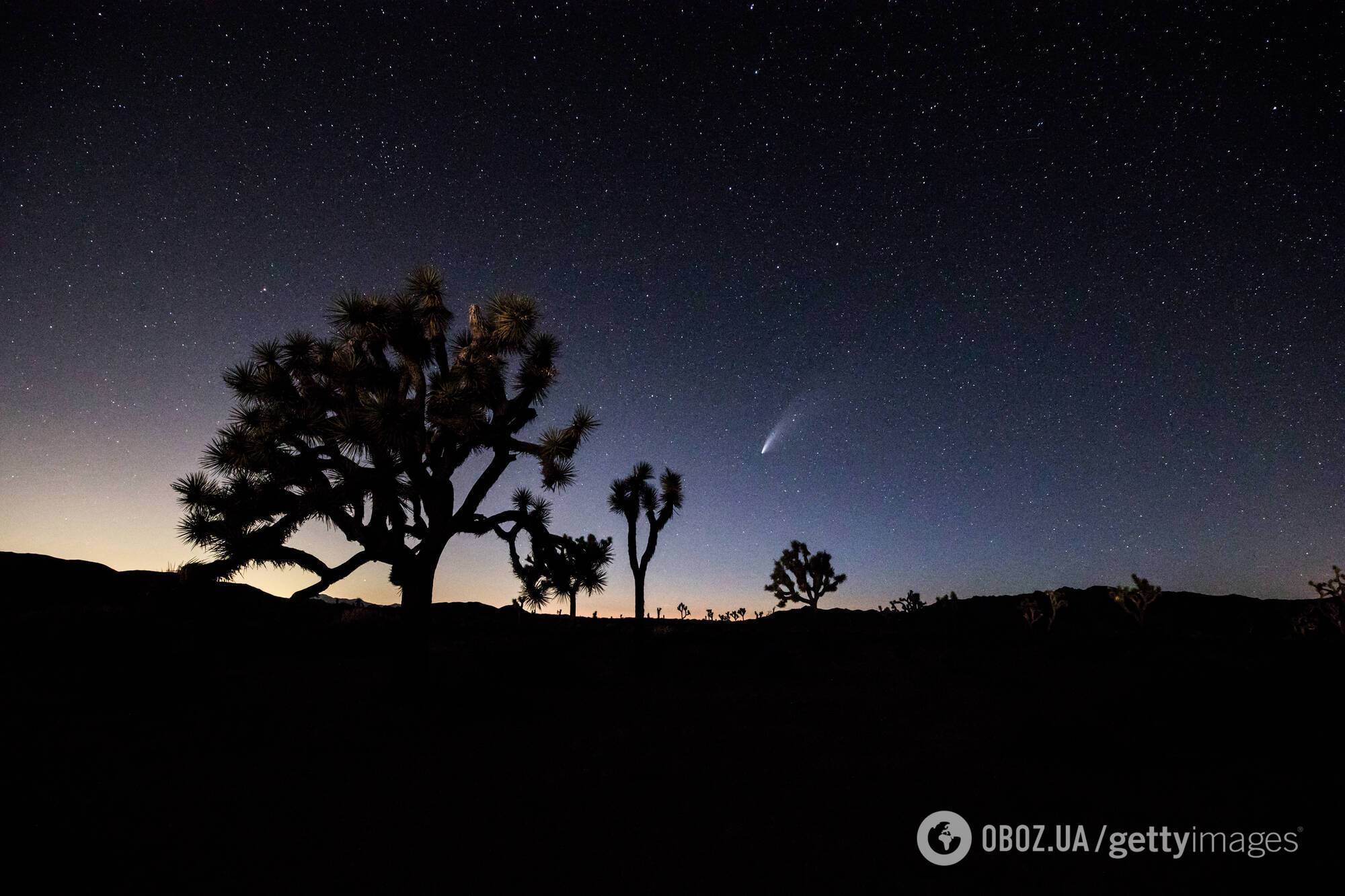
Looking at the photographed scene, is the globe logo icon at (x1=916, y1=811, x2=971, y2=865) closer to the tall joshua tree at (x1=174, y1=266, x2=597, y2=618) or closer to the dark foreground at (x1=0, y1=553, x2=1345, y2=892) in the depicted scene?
the dark foreground at (x1=0, y1=553, x2=1345, y2=892)

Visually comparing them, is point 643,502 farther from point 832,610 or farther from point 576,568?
point 832,610

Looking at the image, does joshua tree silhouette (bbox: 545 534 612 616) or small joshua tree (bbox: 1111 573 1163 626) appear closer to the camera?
joshua tree silhouette (bbox: 545 534 612 616)

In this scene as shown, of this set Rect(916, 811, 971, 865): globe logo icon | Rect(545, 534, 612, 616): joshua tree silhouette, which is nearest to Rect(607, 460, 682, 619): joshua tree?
Rect(545, 534, 612, 616): joshua tree silhouette

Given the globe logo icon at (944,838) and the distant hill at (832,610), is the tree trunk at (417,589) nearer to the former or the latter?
the distant hill at (832,610)

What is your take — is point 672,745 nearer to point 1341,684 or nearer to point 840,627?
point 1341,684

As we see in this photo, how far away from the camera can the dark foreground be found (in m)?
3.84

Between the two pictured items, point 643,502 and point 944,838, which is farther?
point 643,502

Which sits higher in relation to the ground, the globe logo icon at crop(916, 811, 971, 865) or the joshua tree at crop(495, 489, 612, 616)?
the joshua tree at crop(495, 489, 612, 616)

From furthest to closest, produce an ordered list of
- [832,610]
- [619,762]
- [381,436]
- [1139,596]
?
[832,610]
[1139,596]
[381,436]
[619,762]

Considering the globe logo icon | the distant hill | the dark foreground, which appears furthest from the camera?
the distant hill

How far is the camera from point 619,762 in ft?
20.2

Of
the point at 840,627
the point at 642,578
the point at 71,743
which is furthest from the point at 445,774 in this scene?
the point at 840,627

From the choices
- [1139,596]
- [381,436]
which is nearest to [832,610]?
[1139,596]

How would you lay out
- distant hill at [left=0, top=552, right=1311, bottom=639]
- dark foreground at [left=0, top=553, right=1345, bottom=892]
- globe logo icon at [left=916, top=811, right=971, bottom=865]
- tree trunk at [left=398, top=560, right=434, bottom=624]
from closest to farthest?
dark foreground at [left=0, top=553, right=1345, bottom=892] < globe logo icon at [left=916, top=811, right=971, bottom=865] < tree trunk at [left=398, top=560, right=434, bottom=624] < distant hill at [left=0, top=552, right=1311, bottom=639]
